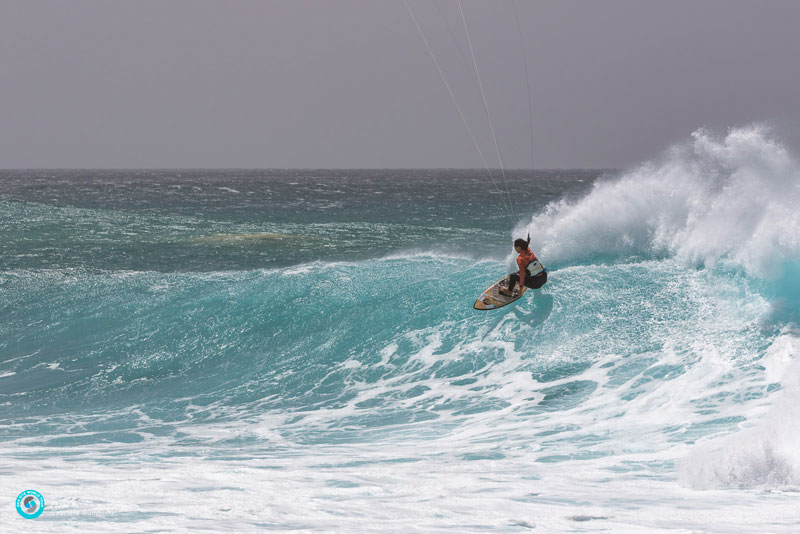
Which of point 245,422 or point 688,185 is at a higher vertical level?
point 688,185

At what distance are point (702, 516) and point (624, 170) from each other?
1154 centimetres

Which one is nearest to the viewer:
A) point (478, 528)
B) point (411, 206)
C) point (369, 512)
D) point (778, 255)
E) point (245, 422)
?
point (478, 528)

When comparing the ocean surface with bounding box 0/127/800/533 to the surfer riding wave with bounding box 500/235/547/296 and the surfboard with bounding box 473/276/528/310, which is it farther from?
the surfer riding wave with bounding box 500/235/547/296

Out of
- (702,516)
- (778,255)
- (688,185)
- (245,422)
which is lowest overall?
(245,422)

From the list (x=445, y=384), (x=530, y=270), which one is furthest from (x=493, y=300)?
(x=445, y=384)

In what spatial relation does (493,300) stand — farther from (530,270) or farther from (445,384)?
(445,384)

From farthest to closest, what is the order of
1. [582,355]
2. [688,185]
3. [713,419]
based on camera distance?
1. [688,185]
2. [582,355]
3. [713,419]

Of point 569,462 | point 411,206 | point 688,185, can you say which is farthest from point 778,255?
point 411,206

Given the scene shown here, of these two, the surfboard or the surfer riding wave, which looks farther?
the surfboard

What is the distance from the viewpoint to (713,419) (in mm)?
9062

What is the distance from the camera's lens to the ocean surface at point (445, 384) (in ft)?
22.6

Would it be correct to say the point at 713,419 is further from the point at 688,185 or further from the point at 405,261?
the point at 405,261

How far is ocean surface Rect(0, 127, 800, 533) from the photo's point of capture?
6.89m

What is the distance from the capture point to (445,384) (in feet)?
39.1
